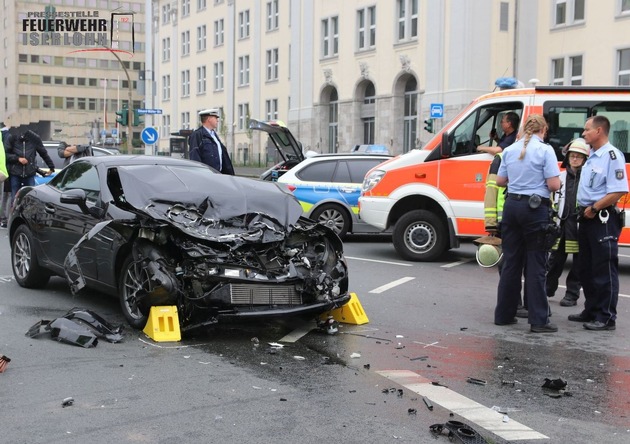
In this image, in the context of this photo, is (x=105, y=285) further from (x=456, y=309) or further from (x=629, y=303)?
(x=629, y=303)

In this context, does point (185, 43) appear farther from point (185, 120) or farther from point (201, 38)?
point (185, 120)

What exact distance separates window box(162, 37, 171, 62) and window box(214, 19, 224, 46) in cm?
945

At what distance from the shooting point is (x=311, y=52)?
5056cm

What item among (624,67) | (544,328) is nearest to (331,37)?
(624,67)

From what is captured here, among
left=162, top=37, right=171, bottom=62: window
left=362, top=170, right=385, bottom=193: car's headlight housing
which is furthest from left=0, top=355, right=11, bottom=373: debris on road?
left=162, top=37, right=171, bottom=62: window

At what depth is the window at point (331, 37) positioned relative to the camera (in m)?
48.8

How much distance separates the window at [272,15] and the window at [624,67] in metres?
27.4

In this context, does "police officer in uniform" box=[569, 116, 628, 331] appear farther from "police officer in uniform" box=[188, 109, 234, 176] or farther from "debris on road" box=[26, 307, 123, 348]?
"police officer in uniform" box=[188, 109, 234, 176]

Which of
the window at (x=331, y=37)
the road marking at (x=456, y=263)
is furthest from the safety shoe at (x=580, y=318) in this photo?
the window at (x=331, y=37)

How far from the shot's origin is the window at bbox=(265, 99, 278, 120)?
56.8 meters

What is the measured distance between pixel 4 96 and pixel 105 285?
11321 centimetres

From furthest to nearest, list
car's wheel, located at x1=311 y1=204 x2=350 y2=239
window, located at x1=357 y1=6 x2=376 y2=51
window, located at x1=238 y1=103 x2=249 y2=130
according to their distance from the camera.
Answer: window, located at x1=238 y1=103 x2=249 y2=130 < window, located at x1=357 y1=6 x2=376 y2=51 < car's wheel, located at x1=311 y1=204 x2=350 y2=239

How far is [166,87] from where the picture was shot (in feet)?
240

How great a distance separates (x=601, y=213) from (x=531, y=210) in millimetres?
727
